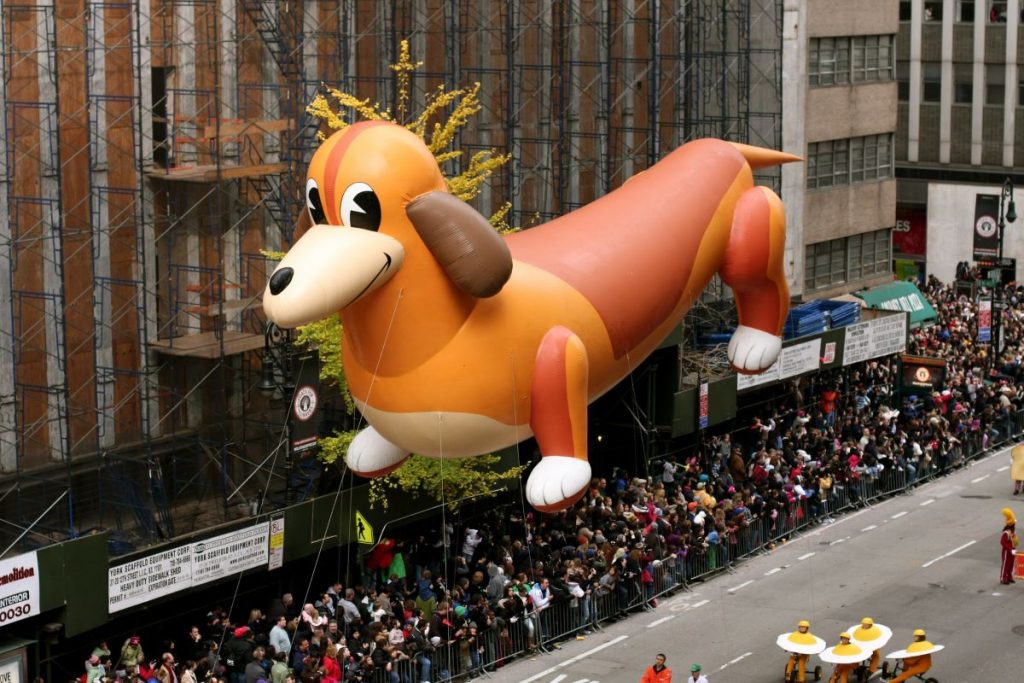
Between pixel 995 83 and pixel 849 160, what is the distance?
1841cm

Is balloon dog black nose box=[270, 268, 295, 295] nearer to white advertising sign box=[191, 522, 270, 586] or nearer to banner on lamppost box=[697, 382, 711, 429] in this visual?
white advertising sign box=[191, 522, 270, 586]

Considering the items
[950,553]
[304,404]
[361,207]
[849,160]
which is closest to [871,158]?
[849,160]

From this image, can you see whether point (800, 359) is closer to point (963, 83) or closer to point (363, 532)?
point (363, 532)

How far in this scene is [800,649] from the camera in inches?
1074

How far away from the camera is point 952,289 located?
6122cm

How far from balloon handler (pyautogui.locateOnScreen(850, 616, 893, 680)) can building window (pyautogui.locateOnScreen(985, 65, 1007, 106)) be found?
45351mm

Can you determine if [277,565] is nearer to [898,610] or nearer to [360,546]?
[360,546]

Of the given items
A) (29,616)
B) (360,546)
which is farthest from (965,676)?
(29,616)

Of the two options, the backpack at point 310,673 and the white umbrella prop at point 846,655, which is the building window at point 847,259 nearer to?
the white umbrella prop at point 846,655

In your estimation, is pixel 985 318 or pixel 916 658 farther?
pixel 985 318

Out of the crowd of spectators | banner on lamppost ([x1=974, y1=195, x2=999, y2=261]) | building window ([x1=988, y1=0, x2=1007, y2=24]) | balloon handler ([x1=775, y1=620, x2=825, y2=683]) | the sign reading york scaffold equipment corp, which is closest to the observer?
the crowd of spectators

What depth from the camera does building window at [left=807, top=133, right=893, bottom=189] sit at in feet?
171

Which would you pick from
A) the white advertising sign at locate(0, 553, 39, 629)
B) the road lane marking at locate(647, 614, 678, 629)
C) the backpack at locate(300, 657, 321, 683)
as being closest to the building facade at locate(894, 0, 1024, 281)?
the road lane marking at locate(647, 614, 678, 629)

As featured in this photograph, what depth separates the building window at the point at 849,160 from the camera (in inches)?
2055
